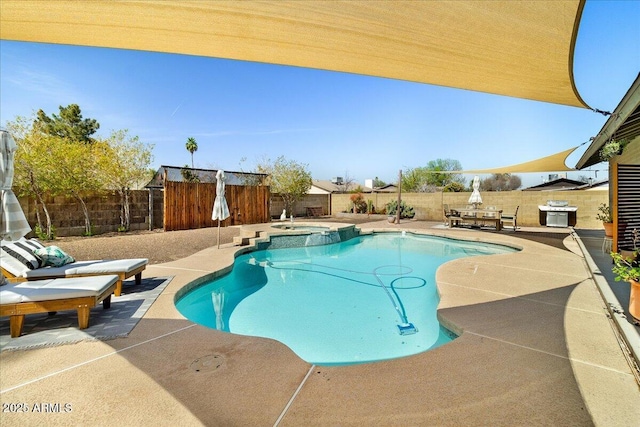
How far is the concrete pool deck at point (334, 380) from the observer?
5.57 feet

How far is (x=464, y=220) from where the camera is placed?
12.0 meters

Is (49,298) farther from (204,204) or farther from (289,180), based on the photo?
(289,180)

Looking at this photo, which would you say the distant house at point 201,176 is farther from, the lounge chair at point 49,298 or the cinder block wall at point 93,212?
the lounge chair at point 49,298

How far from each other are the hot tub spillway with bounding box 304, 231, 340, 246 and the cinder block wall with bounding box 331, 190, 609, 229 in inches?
294

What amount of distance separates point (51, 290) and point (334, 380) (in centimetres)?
291

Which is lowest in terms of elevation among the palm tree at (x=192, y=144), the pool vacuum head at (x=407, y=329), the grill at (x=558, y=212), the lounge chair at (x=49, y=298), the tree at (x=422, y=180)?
the pool vacuum head at (x=407, y=329)

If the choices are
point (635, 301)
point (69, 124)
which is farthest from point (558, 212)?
point (69, 124)

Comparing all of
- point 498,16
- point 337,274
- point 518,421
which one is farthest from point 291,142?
point 518,421

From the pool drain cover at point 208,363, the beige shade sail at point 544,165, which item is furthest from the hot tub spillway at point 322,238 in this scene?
the beige shade sail at point 544,165

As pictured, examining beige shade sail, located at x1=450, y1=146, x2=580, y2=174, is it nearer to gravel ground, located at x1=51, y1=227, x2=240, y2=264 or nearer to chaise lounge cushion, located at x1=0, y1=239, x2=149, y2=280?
gravel ground, located at x1=51, y1=227, x2=240, y2=264

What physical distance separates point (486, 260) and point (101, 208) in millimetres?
12571

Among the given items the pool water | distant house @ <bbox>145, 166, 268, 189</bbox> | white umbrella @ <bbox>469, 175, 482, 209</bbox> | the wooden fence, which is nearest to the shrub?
white umbrella @ <bbox>469, 175, 482, 209</bbox>

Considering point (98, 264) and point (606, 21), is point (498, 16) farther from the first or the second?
point (98, 264)

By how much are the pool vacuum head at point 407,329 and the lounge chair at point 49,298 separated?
350 centimetres
